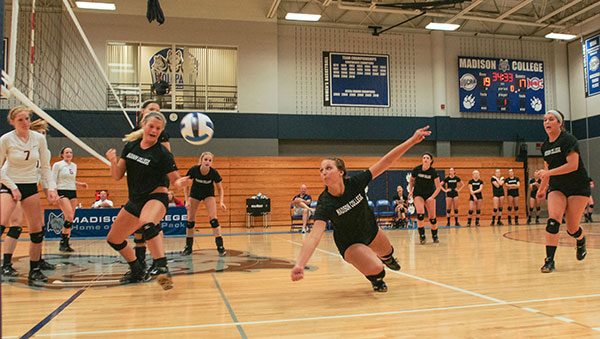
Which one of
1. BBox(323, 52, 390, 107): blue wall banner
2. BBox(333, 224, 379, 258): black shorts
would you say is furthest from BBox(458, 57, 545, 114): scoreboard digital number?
BBox(333, 224, 379, 258): black shorts

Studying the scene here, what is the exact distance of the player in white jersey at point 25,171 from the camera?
15.6 feet

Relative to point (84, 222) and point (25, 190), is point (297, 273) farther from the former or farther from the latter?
point (84, 222)

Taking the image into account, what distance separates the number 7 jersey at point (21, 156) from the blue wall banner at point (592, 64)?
20.4 m

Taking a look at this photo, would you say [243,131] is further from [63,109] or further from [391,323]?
[391,323]

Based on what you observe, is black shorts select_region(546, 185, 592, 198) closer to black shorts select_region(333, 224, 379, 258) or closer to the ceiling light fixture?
black shorts select_region(333, 224, 379, 258)

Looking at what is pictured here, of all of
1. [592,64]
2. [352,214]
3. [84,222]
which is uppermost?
[592,64]

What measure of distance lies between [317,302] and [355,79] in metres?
15.7

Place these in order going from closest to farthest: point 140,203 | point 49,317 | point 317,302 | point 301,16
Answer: point 49,317
point 317,302
point 140,203
point 301,16

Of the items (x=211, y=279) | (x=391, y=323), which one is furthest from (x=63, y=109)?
(x=391, y=323)

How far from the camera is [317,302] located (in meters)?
3.61

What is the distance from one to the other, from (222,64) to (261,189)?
5.14m

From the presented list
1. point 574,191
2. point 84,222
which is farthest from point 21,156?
point 84,222

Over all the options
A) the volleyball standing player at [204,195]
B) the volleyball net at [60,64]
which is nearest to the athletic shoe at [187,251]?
the volleyball standing player at [204,195]

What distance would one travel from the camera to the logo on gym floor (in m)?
4.73
